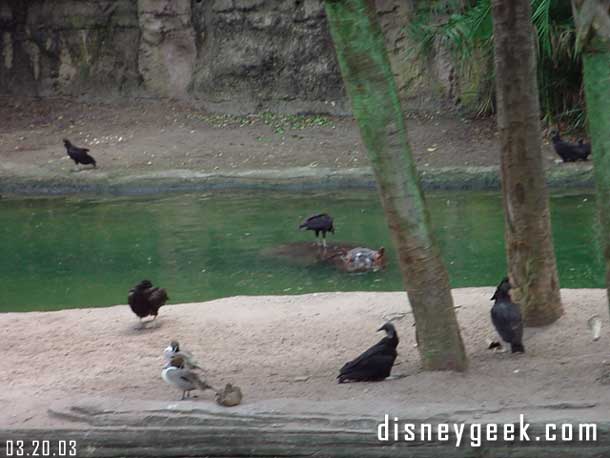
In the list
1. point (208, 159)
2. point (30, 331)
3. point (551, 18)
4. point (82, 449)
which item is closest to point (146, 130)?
point (208, 159)

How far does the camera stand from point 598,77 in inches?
262

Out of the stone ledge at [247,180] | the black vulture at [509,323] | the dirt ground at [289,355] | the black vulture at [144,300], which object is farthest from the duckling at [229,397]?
the stone ledge at [247,180]

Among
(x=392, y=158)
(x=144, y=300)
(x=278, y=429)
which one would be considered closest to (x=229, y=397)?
(x=278, y=429)

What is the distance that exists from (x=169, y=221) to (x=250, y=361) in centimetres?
833

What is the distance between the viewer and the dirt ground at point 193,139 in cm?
1969

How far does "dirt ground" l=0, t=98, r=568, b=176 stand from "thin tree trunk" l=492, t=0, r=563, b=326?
10.2 metres

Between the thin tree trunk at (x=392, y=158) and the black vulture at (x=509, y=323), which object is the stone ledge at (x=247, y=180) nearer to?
the black vulture at (x=509, y=323)

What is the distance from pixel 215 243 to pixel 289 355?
6.73 m

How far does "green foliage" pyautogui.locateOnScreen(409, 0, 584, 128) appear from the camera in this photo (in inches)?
740

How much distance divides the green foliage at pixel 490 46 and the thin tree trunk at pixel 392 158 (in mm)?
11408

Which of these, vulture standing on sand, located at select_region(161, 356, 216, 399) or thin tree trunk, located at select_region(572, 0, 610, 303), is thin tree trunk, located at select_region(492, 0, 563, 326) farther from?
vulture standing on sand, located at select_region(161, 356, 216, 399)

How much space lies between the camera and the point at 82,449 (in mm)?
6566

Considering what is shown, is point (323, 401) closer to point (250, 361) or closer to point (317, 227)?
point (250, 361)

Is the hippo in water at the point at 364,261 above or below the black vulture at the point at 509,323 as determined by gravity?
above
